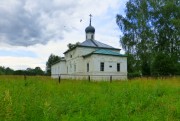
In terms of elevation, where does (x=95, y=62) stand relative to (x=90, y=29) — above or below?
below

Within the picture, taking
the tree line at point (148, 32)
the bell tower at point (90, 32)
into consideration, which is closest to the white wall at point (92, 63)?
the tree line at point (148, 32)

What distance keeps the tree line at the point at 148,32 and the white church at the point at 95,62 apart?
241 cm

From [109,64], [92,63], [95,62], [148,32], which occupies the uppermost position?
[148,32]

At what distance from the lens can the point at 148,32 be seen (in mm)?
37688

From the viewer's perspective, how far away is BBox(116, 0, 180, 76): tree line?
37344 millimetres

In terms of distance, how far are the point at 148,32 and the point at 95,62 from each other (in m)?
9.19

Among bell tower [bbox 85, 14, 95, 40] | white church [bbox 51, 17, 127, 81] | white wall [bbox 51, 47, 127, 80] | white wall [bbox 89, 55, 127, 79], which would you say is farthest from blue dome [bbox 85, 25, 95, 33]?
white wall [bbox 89, 55, 127, 79]

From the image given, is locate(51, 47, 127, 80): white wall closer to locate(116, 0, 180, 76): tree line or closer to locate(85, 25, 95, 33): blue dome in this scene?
locate(116, 0, 180, 76): tree line

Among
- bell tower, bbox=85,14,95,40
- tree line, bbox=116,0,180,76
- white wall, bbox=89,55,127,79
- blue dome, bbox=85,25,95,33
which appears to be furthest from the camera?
blue dome, bbox=85,25,95,33

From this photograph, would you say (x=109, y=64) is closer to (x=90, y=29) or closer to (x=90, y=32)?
(x=90, y=32)

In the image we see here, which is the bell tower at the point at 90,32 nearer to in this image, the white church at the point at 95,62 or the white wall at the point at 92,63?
the white church at the point at 95,62

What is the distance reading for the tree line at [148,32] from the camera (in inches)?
1470

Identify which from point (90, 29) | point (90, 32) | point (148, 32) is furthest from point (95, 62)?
point (90, 29)

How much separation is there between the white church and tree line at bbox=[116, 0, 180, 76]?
2411mm
